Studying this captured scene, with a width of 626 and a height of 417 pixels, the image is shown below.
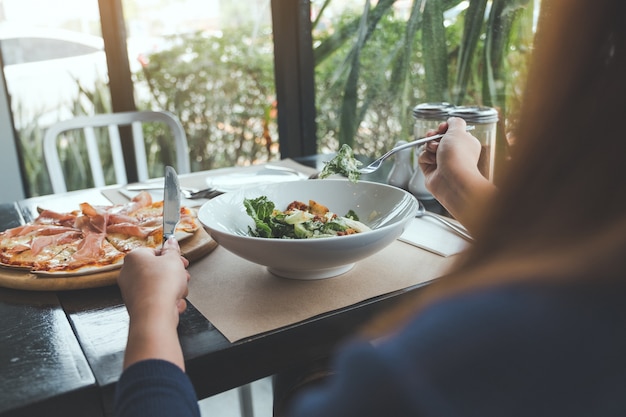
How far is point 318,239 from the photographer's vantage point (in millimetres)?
721

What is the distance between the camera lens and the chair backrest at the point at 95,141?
5.69 feet

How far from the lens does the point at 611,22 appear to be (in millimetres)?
374

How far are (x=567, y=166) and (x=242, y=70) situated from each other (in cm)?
280

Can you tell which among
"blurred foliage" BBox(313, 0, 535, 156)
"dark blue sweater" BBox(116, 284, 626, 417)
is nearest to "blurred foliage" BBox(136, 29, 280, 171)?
"blurred foliage" BBox(313, 0, 535, 156)

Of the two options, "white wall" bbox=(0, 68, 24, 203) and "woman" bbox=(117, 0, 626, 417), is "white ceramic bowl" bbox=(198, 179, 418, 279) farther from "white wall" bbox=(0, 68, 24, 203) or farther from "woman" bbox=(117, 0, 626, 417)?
"white wall" bbox=(0, 68, 24, 203)

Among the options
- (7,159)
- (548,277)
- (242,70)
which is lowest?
(7,159)

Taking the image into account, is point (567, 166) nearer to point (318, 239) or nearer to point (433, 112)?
point (318, 239)

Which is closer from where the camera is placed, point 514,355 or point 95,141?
point 514,355

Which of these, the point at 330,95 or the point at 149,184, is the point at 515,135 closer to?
the point at 149,184

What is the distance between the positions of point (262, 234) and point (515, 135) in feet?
1.71

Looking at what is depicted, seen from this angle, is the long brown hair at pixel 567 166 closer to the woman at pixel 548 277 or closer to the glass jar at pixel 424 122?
the woman at pixel 548 277

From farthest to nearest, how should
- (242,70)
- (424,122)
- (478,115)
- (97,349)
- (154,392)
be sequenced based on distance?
(242,70) < (424,122) < (478,115) < (97,349) < (154,392)

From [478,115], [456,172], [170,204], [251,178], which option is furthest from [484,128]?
[170,204]

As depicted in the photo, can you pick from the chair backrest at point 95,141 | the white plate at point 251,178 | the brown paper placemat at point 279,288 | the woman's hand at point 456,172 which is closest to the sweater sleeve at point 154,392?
the brown paper placemat at point 279,288
